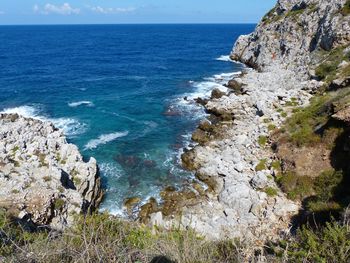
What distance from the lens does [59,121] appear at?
42.4 meters

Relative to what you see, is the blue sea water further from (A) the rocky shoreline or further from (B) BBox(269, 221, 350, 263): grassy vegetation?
(B) BBox(269, 221, 350, 263): grassy vegetation

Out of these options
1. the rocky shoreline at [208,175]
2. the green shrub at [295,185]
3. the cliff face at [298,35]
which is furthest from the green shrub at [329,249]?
the cliff face at [298,35]

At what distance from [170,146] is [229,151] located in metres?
7.32

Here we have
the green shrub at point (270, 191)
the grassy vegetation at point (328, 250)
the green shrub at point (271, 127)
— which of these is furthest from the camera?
the green shrub at point (271, 127)

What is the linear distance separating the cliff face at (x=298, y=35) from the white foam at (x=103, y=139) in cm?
2922

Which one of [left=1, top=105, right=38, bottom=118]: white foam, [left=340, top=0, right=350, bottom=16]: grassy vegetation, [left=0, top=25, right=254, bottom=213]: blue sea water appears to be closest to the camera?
[left=0, top=25, right=254, bottom=213]: blue sea water

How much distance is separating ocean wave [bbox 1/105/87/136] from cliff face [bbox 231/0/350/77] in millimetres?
33582

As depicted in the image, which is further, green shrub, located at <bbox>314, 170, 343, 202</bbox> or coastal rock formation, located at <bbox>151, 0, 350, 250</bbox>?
coastal rock formation, located at <bbox>151, 0, 350, 250</bbox>

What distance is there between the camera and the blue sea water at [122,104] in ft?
101

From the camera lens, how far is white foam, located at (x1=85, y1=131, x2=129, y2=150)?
35719 mm

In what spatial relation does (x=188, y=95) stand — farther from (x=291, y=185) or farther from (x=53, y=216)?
(x=53, y=216)

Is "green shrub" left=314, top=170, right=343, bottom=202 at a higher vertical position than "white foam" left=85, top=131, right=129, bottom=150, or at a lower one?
higher

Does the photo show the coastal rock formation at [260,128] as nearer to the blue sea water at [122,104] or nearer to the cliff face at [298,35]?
the cliff face at [298,35]

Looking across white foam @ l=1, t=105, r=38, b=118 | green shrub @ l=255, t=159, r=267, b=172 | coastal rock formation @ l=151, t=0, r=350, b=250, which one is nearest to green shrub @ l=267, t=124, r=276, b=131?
coastal rock formation @ l=151, t=0, r=350, b=250
